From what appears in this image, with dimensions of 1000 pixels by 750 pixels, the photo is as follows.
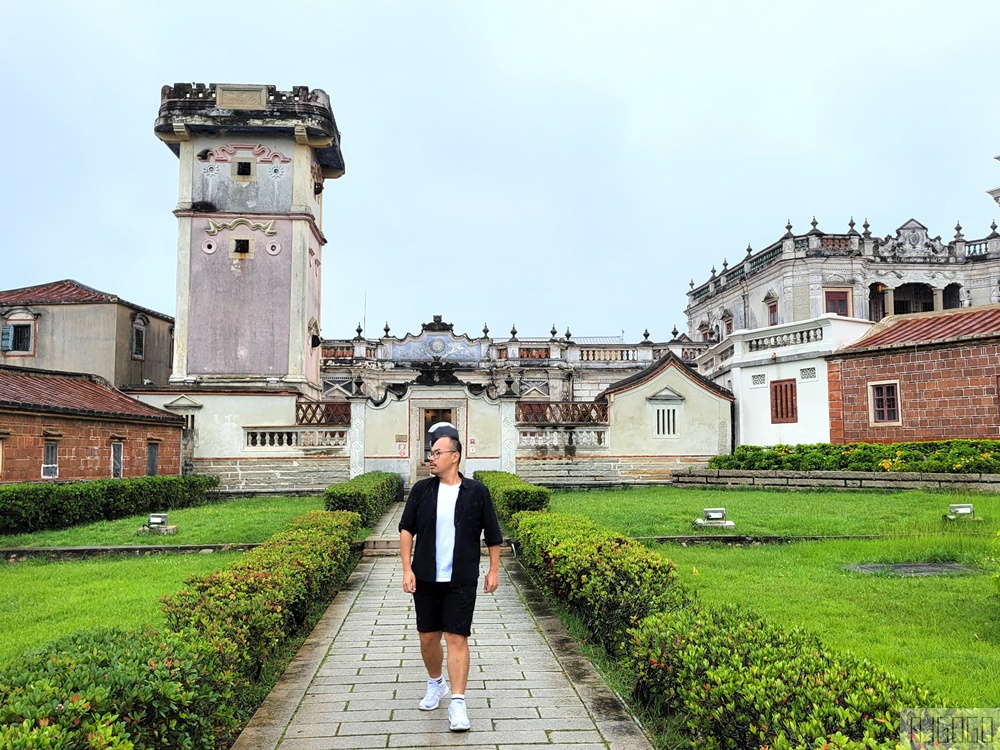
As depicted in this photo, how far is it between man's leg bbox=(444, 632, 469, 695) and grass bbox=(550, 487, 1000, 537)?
7542 millimetres

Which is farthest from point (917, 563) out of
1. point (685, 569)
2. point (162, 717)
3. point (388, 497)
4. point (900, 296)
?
point (900, 296)

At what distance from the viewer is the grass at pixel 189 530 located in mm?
12203

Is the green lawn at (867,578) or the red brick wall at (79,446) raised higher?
the red brick wall at (79,446)

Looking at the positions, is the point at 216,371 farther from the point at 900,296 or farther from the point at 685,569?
the point at 900,296

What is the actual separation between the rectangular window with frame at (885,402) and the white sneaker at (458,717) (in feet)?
66.2

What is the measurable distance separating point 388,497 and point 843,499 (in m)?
10.4

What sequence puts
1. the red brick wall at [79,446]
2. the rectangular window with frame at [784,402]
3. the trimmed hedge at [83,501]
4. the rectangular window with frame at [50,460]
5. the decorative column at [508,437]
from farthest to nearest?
1. the rectangular window with frame at [784,402]
2. the decorative column at [508,437]
3. the rectangular window with frame at [50,460]
4. the red brick wall at [79,446]
5. the trimmed hedge at [83,501]

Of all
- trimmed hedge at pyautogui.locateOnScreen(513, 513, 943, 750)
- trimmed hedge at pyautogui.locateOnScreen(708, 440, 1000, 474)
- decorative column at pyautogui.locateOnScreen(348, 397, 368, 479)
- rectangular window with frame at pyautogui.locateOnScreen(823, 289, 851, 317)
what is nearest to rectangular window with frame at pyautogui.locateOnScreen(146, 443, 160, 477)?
decorative column at pyautogui.locateOnScreen(348, 397, 368, 479)

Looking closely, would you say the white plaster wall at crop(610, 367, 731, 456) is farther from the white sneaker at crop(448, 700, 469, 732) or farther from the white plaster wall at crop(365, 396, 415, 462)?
the white sneaker at crop(448, 700, 469, 732)

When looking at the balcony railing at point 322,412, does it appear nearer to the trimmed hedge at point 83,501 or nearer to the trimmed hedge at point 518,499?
the trimmed hedge at point 83,501

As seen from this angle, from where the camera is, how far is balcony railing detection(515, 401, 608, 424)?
72.8ft

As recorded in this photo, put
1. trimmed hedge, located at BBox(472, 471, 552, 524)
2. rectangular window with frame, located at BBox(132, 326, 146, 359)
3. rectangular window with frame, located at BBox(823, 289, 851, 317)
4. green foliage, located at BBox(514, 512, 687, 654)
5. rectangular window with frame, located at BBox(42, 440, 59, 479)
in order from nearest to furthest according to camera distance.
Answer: green foliage, located at BBox(514, 512, 687, 654) < trimmed hedge, located at BBox(472, 471, 552, 524) < rectangular window with frame, located at BBox(42, 440, 59, 479) < rectangular window with frame, located at BBox(132, 326, 146, 359) < rectangular window with frame, located at BBox(823, 289, 851, 317)

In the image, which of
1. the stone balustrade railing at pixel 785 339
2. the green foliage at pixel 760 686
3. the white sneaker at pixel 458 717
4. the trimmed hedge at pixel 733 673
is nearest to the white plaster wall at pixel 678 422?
the stone balustrade railing at pixel 785 339

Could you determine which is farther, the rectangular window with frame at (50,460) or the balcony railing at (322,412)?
the balcony railing at (322,412)
